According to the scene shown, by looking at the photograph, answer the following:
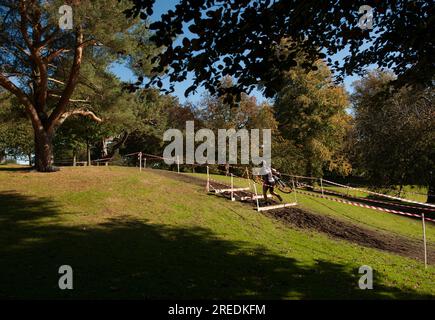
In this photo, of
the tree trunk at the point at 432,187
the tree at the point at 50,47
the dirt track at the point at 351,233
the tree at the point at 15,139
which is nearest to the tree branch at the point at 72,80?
the tree at the point at 50,47

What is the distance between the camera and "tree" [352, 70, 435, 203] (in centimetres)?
2722

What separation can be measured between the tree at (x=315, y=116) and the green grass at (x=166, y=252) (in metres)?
21.7

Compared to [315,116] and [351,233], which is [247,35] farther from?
[315,116]

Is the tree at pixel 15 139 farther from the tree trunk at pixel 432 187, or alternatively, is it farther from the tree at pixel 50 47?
the tree trunk at pixel 432 187

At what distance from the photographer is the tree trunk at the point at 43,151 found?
1953 cm

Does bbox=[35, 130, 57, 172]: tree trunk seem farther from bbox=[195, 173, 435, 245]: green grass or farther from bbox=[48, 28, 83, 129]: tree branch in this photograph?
bbox=[195, 173, 435, 245]: green grass

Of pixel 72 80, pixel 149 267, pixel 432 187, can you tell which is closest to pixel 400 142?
pixel 432 187

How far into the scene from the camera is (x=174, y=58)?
5.64 meters

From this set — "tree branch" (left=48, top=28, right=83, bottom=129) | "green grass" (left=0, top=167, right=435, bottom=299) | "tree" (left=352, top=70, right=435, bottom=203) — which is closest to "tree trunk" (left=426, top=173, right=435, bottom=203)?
"tree" (left=352, top=70, right=435, bottom=203)

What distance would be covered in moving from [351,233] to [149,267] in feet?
29.8

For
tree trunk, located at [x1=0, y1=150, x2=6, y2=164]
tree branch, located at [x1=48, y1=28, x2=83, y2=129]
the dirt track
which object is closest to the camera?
the dirt track

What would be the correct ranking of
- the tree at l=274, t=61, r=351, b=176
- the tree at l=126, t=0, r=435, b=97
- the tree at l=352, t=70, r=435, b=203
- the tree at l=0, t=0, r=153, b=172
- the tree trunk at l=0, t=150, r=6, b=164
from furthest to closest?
the tree trunk at l=0, t=150, r=6, b=164, the tree at l=274, t=61, r=351, b=176, the tree at l=352, t=70, r=435, b=203, the tree at l=0, t=0, r=153, b=172, the tree at l=126, t=0, r=435, b=97

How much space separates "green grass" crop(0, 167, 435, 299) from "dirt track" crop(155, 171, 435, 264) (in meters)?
0.93

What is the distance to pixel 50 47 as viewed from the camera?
19125 millimetres
